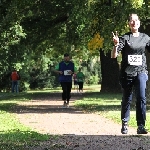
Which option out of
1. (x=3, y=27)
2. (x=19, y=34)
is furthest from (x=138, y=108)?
(x=19, y=34)

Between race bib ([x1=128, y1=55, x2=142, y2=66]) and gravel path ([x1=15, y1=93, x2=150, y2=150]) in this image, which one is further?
race bib ([x1=128, y1=55, x2=142, y2=66])

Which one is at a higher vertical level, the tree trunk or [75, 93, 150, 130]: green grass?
the tree trunk

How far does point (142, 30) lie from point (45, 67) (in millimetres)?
35101

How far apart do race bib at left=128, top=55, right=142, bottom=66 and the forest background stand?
5.95 m

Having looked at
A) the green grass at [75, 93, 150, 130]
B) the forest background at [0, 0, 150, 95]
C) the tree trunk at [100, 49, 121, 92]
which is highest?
the forest background at [0, 0, 150, 95]

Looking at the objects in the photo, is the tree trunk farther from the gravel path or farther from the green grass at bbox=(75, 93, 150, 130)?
the gravel path

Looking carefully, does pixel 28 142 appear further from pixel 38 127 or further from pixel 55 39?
pixel 55 39

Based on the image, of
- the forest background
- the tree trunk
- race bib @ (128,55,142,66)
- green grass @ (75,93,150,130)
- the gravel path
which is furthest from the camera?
the tree trunk

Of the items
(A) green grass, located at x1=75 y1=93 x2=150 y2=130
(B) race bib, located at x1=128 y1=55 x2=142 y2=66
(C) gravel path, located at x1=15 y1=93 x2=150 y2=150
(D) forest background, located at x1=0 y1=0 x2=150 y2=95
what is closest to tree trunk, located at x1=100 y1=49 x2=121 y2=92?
(D) forest background, located at x1=0 y1=0 x2=150 y2=95

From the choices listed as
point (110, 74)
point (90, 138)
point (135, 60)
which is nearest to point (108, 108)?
point (135, 60)

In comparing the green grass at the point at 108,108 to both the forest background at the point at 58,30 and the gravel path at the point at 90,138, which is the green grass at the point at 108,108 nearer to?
the gravel path at the point at 90,138

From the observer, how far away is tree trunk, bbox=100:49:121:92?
30984mm

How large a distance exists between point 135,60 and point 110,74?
73.9 feet

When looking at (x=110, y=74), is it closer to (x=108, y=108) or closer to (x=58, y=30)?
(x=58, y=30)
